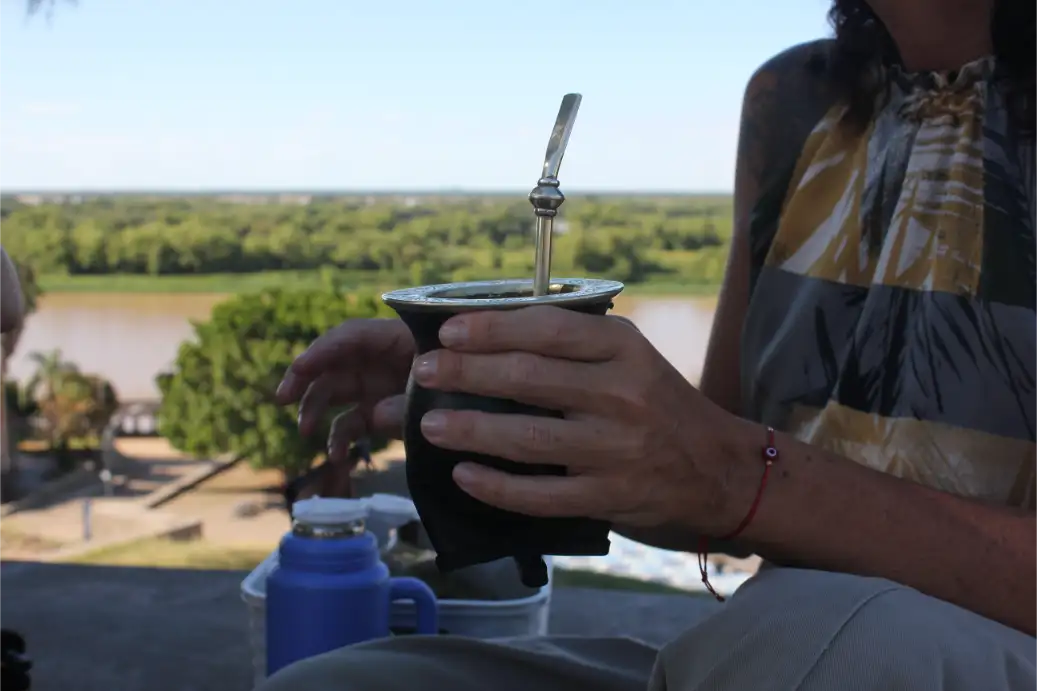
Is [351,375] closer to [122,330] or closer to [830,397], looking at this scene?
[830,397]

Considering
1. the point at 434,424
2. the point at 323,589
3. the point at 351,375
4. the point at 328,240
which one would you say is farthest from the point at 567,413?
the point at 328,240

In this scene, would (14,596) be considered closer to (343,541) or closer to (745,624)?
(343,541)

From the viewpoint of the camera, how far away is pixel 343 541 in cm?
139

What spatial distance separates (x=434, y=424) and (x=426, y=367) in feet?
0.11

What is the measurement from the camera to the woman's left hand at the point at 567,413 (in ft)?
2.05

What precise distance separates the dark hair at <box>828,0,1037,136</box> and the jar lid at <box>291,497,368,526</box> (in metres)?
0.79

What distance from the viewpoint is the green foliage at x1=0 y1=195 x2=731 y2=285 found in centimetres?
2820

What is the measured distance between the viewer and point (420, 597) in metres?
1.49

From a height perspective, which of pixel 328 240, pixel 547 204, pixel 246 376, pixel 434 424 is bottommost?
pixel 246 376

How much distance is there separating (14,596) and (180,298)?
39068 millimetres

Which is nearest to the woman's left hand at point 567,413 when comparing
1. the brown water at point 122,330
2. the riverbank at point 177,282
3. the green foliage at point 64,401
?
the green foliage at point 64,401

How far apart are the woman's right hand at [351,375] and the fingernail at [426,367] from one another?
0.35 meters

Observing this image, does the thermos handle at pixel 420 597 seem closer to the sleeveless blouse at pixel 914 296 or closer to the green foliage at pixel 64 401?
the sleeveless blouse at pixel 914 296

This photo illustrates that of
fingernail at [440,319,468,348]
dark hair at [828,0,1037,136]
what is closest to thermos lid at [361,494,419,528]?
dark hair at [828,0,1037,136]
